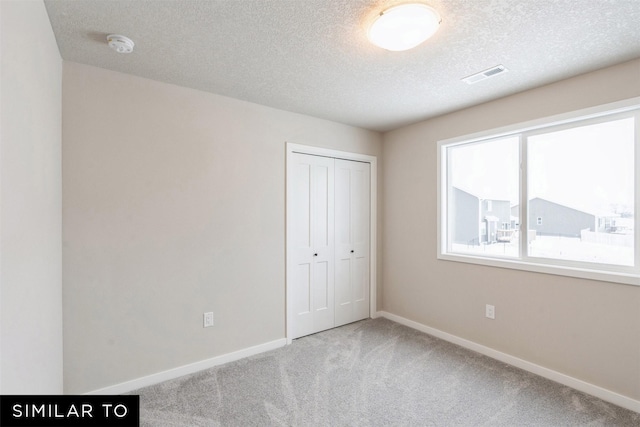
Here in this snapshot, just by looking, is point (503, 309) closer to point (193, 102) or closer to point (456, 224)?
point (456, 224)

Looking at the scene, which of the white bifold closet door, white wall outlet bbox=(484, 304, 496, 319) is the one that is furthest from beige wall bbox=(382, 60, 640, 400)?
the white bifold closet door

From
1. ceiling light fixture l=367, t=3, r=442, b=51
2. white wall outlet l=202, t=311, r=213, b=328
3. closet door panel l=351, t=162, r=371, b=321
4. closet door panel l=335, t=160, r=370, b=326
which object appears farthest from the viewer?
closet door panel l=351, t=162, r=371, b=321

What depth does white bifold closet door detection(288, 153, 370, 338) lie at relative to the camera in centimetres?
338

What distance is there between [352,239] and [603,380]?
8.12 feet

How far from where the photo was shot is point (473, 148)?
10.7 ft

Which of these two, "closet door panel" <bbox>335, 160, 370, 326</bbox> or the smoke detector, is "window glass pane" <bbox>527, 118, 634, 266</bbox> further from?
the smoke detector

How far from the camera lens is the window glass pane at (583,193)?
228 cm

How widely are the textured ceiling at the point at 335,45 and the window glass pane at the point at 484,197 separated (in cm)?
62

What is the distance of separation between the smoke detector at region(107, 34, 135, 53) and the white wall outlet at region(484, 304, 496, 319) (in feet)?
11.6

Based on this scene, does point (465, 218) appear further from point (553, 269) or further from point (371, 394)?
point (371, 394)

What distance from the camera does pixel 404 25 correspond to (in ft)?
5.33

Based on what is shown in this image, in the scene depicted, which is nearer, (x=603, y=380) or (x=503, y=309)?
(x=603, y=380)

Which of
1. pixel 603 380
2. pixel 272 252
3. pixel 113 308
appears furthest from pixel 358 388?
pixel 113 308

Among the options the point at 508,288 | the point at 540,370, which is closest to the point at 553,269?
the point at 508,288
